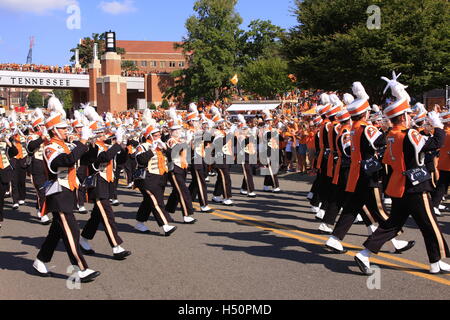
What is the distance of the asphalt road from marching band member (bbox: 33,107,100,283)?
235 millimetres

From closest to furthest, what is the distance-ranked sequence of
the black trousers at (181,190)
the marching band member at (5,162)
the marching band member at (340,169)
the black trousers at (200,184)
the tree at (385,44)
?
the marching band member at (340,169) < the black trousers at (181,190) < the marching band member at (5,162) < the black trousers at (200,184) < the tree at (385,44)

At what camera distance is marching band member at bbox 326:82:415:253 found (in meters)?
6.82

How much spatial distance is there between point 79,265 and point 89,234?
4.90ft

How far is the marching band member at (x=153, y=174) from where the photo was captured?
8.38 metres

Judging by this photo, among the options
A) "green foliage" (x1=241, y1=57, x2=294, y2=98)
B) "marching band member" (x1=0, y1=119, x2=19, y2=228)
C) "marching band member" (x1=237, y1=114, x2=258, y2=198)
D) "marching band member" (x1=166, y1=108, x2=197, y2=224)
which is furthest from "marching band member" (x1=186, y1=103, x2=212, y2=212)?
"green foliage" (x1=241, y1=57, x2=294, y2=98)

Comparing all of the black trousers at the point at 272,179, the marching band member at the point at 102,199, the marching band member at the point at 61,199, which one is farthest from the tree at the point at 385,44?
the marching band member at the point at 61,199

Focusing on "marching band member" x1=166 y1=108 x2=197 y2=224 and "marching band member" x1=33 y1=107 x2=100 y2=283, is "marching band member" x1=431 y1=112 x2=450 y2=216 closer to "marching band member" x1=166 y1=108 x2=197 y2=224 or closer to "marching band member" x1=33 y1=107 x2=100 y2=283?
"marching band member" x1=166 y1=108 x2=197 y2=224

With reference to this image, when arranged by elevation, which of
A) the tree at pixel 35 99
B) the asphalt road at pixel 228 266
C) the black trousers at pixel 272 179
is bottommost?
the asphalt road at pixel 228 266

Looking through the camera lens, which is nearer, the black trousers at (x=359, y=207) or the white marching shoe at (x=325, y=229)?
the black trousers at (x=359, y=207)

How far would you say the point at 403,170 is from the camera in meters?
6.06

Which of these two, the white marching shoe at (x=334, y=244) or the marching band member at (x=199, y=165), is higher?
the marching band member at (x=199, y=165)

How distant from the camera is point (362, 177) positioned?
7.03m

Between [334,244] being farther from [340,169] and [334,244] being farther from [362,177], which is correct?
[340,169]

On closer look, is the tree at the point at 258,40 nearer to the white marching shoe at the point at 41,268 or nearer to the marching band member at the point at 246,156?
the marching band member at the point at 246,156
